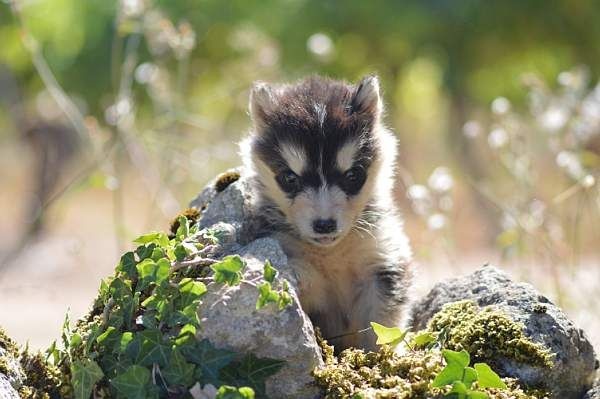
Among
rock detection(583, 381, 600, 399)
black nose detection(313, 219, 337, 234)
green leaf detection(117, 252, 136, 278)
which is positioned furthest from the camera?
black nose detection(313, 219, 337, 234)

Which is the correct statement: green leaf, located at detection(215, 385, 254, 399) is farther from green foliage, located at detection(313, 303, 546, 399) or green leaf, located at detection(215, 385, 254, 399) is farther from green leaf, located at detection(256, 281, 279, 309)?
green foliage, located at detection(313, 303, 546, 399)

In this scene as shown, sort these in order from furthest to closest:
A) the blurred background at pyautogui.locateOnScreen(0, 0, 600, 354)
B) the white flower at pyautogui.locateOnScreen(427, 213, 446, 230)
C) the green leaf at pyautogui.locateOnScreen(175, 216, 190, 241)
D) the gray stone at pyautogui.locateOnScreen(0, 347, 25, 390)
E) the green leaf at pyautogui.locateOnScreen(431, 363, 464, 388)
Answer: the blurred background at pyautogui.locateOnScreen(0, 0, 600, 354) < the white flower at pyautogui.locateOnScreen(427, 213, 446, 230) < the green leaf at pyautogui.locateOnScreen(175, 216, 190, 241) < the gray stone at pyautogui.locateOnScreen(0, 347, 25, 390) < the green leaf at pyautogui.locateOnScreen(431, 363, 464, 388)

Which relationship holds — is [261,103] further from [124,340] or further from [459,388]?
[459,388]

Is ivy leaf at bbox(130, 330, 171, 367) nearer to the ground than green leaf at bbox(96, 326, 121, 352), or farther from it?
nearer to the ground

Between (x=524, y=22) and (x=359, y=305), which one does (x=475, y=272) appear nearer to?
(x=359, y=305)

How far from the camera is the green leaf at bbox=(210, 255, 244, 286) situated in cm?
378

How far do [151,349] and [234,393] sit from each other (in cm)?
45

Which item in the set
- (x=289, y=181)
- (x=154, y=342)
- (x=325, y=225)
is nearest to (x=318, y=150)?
(x=289, y=181)

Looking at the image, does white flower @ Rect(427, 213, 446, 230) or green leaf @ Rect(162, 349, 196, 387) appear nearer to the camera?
green leaf @ Rect(162, 349, 196, 387)

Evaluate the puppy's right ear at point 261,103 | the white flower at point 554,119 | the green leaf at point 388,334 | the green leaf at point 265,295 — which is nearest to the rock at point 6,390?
the green leaf at point 265,295

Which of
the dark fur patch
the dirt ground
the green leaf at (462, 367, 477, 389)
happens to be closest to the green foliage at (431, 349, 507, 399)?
the green leaf at (462, 367, 477, 389)

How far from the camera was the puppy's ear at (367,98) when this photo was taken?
17.6ft

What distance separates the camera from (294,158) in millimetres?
5031

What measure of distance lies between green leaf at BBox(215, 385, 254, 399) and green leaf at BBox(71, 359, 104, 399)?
20.3 inches
